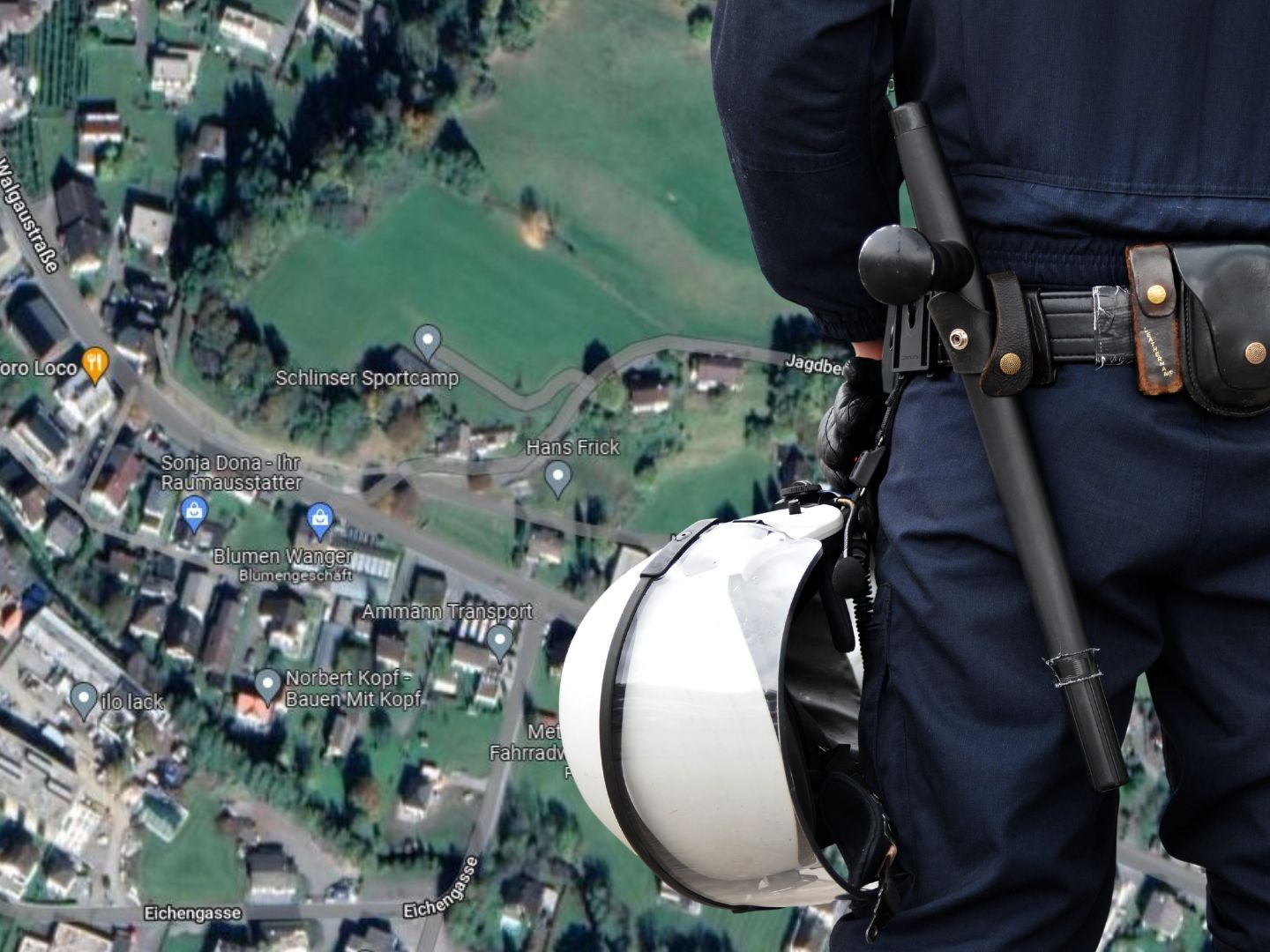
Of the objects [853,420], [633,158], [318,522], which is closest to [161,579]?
[318,522]

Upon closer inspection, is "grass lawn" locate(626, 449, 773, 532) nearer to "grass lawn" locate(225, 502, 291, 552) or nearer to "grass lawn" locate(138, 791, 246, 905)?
"grass lawn" locate(225, 502, 291, 552)

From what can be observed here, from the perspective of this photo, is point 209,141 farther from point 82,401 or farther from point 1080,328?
point 1080,328

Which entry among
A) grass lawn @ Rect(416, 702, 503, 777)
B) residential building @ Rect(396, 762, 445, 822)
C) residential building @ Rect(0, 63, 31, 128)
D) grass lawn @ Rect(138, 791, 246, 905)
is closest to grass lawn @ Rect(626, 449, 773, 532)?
grass lawn @ Rect(416, 702, 503, 777)

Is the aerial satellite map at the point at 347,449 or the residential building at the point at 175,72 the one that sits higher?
the residential building at the point at 175,72

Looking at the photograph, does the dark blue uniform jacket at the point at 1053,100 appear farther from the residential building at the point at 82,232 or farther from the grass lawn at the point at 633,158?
the residential building at the point at 82,232

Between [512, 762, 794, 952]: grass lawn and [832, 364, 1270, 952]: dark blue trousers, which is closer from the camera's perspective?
[832, 364, 1270, 952]: dark blue trousers

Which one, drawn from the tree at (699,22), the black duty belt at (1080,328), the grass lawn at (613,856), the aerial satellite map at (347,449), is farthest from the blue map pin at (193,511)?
the black duty belt at (1080,328)

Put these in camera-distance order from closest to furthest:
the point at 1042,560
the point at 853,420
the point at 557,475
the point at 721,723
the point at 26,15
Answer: the point at 1042,560, the point at 721,723, the point at 853,420, the point at 26,15, the point at 557,475

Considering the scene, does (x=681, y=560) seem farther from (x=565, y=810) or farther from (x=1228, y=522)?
(x=565, y=810)
